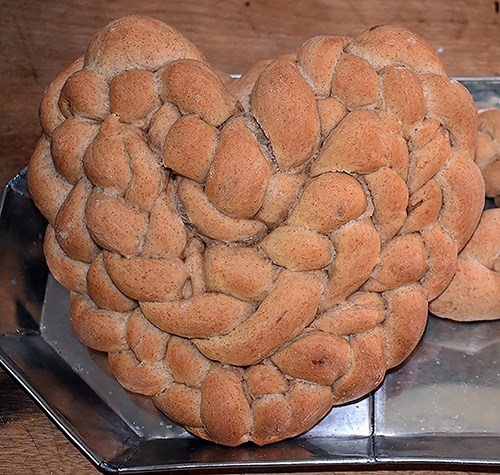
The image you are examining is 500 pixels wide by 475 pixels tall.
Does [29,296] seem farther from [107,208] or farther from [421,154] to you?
[421,154]

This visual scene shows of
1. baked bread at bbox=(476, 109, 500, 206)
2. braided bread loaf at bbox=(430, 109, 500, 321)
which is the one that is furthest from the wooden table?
braided bread loaf at bbox=(430, 109, 500, 321)

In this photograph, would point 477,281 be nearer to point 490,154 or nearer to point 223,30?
Result: point 490,154

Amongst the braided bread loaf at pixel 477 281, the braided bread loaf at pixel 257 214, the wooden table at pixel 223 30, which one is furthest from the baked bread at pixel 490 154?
the wooden table at pixel 223 30

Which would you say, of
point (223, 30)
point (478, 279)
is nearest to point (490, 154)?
point (478, 279)

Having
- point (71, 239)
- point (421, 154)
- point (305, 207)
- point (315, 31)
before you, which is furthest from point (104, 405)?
point (315, 31)

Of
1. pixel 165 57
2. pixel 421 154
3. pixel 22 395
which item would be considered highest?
pixel 165 57

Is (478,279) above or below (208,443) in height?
above
